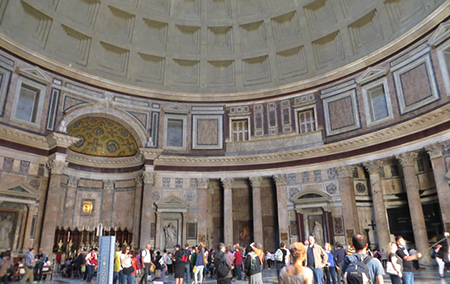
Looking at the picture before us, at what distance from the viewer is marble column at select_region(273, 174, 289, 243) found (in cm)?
2267

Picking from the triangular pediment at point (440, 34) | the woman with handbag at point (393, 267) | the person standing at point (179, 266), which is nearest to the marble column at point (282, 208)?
the triangular pediment at point (440, 34)

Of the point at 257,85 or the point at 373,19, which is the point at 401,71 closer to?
the point at 373,19

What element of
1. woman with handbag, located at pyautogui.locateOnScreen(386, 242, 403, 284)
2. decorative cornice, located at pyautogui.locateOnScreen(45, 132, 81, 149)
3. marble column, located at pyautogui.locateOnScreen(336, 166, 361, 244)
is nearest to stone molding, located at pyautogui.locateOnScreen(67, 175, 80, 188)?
decorative cornice, located at pyautogui.locateOnScreen(45, 132, 81, 149)

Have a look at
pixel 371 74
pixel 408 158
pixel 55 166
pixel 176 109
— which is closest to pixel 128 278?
pixel 55 166

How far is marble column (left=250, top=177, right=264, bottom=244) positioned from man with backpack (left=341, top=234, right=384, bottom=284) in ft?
61.3

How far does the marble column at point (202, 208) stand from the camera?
2342 cm

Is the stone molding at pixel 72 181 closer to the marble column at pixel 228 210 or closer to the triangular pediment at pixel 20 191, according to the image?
the triangular pediment at pixel 20 191

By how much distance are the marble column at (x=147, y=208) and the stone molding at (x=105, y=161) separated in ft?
5.49

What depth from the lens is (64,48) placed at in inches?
919

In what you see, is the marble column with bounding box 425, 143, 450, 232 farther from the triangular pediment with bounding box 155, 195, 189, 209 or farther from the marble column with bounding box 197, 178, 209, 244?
the triangular pediment with bounding box 155, 195, 189, 209

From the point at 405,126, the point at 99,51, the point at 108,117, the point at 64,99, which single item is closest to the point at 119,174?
the point at 108,117

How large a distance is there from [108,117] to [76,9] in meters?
8.08

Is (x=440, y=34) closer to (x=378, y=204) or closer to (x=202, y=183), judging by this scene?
(x=378, y=204)

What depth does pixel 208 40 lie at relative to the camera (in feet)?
91.0
